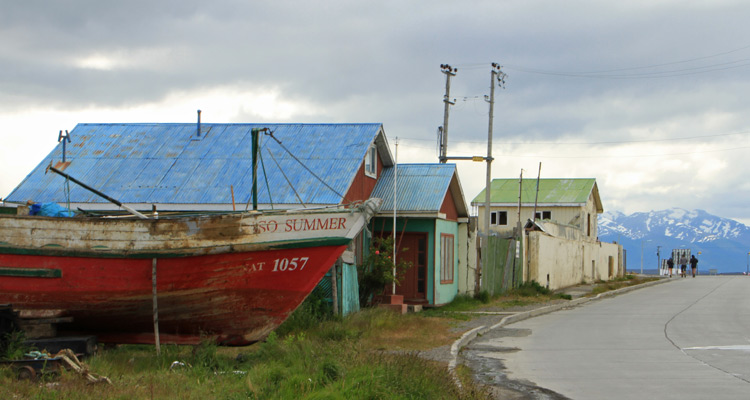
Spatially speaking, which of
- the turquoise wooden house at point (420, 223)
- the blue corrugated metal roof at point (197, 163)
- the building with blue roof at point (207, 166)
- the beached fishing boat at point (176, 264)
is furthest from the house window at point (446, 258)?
the beached fishing boat at point (176, 264)

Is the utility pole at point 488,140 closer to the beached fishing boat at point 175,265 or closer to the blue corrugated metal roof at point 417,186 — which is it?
the blue corrugated metal roof at point 417,186

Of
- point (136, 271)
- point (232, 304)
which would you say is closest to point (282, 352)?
point (232, 304)

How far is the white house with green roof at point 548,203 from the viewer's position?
4797cm

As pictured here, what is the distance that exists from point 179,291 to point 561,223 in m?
36.6

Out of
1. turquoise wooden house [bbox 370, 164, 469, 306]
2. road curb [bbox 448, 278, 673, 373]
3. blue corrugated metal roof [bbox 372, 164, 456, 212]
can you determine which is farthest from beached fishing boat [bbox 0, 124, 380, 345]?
blue corrugated metal roof [bbox 372, 164, 456, 212]

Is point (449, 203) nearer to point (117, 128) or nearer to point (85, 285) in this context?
point (117, 128)

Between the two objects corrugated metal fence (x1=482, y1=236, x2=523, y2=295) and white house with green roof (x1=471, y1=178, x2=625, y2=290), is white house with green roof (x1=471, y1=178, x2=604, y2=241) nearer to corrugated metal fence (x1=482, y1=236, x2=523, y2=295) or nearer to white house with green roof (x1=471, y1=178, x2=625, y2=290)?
white house with green roof (x1=471, y1=178, x2=625, y2=290)

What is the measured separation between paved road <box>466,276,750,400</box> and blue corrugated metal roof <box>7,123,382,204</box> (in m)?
5.61

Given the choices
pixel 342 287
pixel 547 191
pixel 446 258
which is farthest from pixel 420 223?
pixel 547 191

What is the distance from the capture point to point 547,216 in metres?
49.4

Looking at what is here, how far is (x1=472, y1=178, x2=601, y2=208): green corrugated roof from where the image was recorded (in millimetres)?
→ 48594

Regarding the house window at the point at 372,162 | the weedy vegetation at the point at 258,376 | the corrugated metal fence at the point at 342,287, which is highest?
the house window at the point at 372,162

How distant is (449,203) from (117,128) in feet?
31.1

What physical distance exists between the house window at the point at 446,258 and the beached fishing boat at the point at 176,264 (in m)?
10.2
